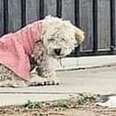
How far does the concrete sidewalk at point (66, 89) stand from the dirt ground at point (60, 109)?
0.36 m

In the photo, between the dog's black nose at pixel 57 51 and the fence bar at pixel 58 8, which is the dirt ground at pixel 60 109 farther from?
the fence bar at pixel 58 8

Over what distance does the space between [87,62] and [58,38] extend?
5036 mm

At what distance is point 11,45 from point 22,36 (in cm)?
25

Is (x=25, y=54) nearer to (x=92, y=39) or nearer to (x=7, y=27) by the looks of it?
(x=7, y=27)

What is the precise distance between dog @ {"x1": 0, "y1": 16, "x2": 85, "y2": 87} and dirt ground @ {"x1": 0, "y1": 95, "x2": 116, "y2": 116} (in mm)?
1768

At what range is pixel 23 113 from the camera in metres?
7.64

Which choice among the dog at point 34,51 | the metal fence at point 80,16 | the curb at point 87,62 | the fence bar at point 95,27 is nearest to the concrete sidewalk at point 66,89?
the dog at point 34,51

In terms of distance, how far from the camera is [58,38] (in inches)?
403

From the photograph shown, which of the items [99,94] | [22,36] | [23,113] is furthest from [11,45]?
[23,113]

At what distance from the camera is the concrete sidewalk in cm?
894

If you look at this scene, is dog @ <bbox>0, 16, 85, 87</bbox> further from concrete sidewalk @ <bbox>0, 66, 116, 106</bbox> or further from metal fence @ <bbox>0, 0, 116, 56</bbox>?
metal fence @ <bbox>0, 0, 116, 56</bbox>

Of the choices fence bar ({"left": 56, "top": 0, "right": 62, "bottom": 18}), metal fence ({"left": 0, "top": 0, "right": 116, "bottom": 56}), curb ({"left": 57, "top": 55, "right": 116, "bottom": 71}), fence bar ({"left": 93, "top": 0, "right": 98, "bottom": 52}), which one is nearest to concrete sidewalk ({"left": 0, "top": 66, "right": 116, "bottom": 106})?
curb ({"left": 57, "top": 55, "right": 116, "bottom": 71})

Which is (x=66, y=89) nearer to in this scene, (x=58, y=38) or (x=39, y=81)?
(x=39, y=81)

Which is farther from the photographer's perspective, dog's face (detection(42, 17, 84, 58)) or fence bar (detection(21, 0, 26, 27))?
fence bar (detection(21, 0, 26, 27))
